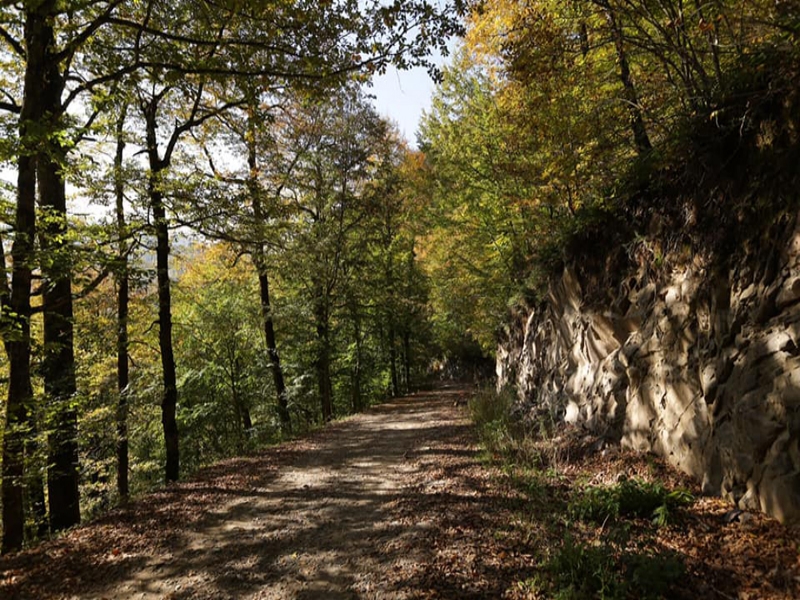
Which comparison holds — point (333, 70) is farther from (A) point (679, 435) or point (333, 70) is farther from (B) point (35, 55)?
(A) point (679, 435)

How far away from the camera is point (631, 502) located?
3.95 meters

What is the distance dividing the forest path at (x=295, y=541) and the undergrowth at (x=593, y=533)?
390mm

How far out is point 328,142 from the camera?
1357 cm

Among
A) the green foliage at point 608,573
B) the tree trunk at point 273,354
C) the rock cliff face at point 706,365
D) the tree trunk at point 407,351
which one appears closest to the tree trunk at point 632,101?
the rock cliff face at point 706,365

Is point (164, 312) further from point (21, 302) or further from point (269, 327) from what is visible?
point (269, 327)

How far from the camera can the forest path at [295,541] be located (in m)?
3.59

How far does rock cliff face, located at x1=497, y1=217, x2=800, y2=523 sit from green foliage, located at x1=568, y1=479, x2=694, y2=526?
377mm

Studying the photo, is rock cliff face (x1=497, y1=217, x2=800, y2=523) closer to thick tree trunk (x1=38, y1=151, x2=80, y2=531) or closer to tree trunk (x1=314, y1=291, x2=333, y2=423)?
thick tree trunk (x1=38, y1=151, x2=80, y2=531)

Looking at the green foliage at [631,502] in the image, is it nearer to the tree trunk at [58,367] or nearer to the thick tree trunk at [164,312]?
the tree trunk at [58,367]

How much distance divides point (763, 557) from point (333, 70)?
6.75 meters

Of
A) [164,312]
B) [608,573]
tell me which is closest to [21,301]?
[164,312]

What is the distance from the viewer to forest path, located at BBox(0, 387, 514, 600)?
3.59 metres

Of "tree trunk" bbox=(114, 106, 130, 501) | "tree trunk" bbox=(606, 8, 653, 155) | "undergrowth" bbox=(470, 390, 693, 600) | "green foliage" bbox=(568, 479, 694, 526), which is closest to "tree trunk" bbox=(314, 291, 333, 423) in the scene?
"tree trunk" bbox=(114, 106, 130, 501)

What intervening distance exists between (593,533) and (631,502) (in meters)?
0.57
